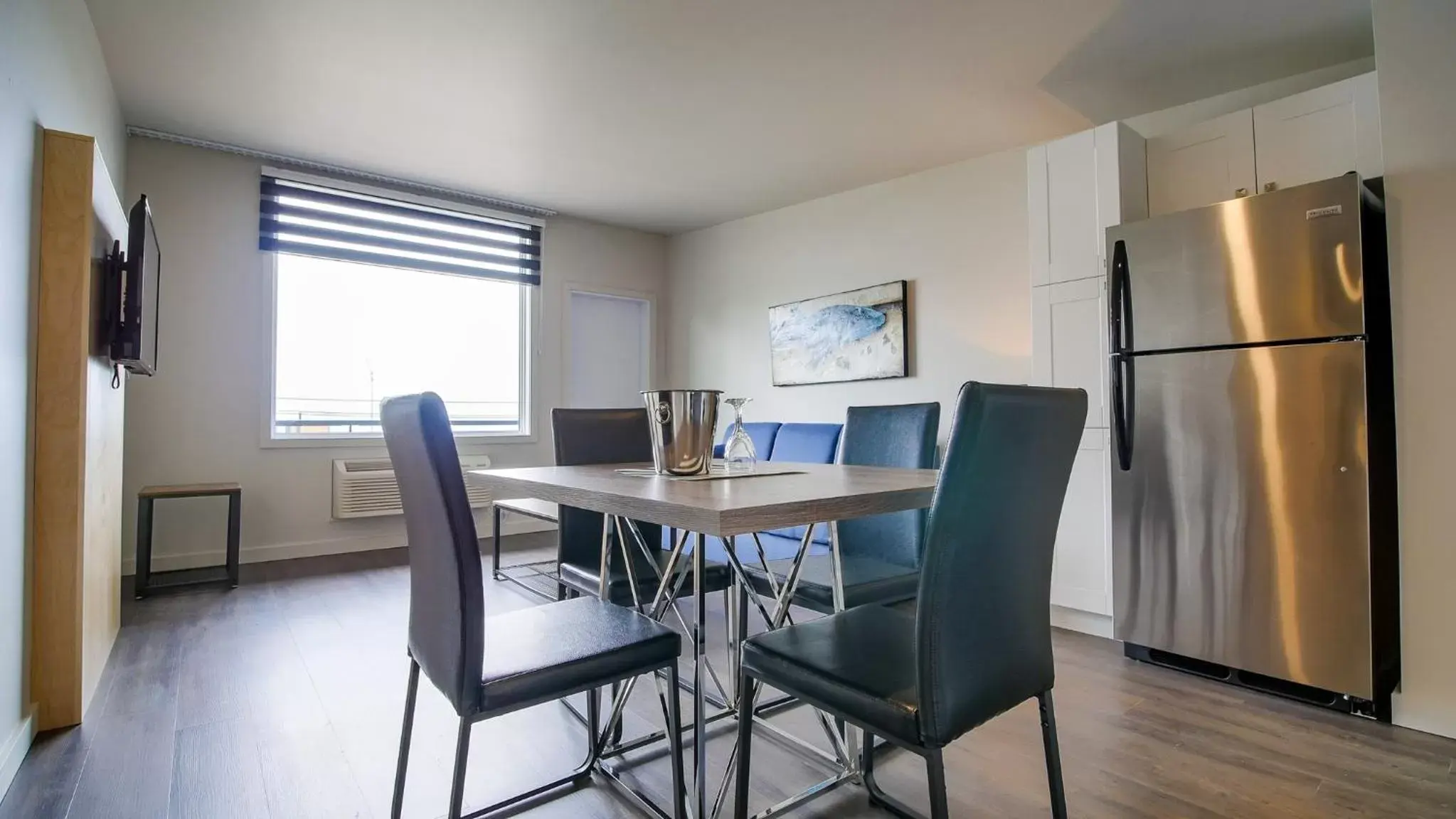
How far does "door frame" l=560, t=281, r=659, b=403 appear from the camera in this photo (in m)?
5.59

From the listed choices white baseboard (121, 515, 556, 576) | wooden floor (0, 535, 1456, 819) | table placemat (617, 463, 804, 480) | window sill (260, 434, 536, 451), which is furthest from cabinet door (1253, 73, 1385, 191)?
white baseboard (121, 515, 556, 576)

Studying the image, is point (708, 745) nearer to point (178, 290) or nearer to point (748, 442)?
point (748, 442)

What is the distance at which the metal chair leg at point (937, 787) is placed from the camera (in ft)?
3.15

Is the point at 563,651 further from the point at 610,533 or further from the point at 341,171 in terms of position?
the point at 341,171

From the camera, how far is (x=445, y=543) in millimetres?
1164

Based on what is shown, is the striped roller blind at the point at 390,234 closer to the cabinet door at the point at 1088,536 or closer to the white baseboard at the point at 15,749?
the white baseboard at the point at 15,749

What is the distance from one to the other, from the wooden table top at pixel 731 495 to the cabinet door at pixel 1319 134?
2.34 meters

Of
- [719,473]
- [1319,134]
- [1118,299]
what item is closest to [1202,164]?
[1319,134]

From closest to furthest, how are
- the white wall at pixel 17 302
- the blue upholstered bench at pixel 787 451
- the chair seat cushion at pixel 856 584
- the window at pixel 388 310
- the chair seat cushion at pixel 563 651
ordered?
1. the chair seat cushion at pixel 563 651
2. the white wall at pixel 17 302
3. the chair seat cushion at pixel 856 584
4. the blue upholstered bench at pixel 787 451
5. the window at pixel 388 310

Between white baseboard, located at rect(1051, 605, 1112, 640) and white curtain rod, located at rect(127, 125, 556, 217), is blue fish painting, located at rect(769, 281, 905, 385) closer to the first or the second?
white baseboard, located at rect(1051, 605, 1112, 640)

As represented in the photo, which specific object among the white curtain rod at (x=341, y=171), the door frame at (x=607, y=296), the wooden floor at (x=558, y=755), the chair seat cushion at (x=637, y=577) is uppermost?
the white curtain rod at (x=341, y=171)

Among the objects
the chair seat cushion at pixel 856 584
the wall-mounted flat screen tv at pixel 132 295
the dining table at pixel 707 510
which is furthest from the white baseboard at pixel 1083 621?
the wall-mounted flat screen tv at pixel 132 295

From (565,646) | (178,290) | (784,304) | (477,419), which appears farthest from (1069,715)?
(178,290)

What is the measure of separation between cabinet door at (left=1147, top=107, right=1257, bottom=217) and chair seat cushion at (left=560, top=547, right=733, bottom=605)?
2584 mm
